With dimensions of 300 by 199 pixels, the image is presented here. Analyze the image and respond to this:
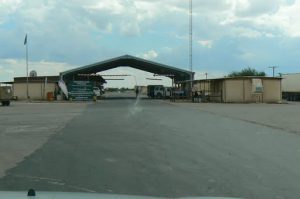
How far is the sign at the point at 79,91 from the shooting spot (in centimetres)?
7531

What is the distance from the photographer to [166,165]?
448 inches

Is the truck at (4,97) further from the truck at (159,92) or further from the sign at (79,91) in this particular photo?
the truck at (159,92)

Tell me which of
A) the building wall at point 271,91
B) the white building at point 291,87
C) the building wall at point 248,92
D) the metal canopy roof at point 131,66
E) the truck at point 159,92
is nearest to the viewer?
the building wall at point 248,92

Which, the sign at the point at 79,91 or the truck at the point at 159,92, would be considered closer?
the sign at the point at 79,91

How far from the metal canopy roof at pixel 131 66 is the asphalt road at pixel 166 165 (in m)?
61.0

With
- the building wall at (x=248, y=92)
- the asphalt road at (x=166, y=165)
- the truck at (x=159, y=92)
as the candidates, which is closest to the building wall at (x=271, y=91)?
the building wall at (x=248, y=92)

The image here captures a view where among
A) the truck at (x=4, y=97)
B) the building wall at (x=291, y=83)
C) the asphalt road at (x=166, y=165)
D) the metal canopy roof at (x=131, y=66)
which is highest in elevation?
the metal canopy roof at (x=131, y=66)

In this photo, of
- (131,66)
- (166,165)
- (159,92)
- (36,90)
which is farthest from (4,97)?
(166,165)

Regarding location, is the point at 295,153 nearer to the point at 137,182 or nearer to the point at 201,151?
the point at 201,151

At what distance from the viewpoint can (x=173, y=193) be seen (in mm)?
8344

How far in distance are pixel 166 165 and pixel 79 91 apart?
64991 mm

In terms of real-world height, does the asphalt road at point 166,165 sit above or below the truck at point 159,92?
below

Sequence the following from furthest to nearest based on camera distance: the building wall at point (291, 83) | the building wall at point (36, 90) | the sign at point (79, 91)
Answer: the building wall at point (36, 90) < the sign at point (79, 91) < the building wall at point (291, 83)

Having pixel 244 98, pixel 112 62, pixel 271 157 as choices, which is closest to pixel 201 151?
pixel 271 157
